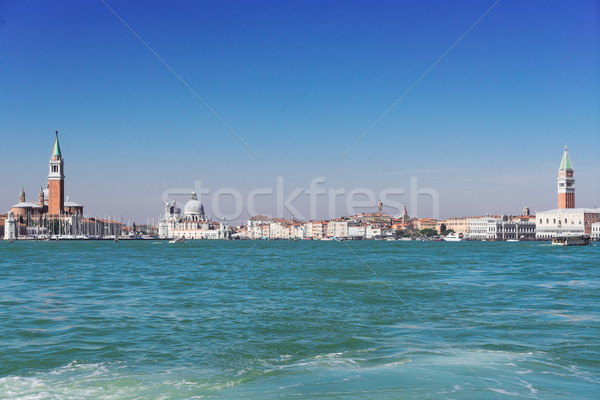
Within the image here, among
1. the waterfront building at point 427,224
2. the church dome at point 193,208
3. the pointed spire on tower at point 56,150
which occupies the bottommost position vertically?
the waterfront building at point 427,224

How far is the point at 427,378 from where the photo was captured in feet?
14.2

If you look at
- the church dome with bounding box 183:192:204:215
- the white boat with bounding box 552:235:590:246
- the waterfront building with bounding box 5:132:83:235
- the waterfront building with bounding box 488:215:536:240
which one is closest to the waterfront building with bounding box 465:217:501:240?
the waterfront building with bounding box 488:215:536:240

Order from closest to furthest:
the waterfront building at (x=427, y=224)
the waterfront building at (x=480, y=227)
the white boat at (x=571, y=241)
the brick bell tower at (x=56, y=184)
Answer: the white boat at (x=571, y=241), the brick bell tower at (x=56, y=184), the waterfront building at (x=480, y=227), the waterfront building at (x=427, y=224)

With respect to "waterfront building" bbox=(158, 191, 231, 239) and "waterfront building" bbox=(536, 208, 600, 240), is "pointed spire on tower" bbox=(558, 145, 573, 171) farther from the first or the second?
"waterfront building" bbox=(158, 191, 231, 239)

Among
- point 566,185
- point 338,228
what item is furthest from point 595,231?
point 338,228

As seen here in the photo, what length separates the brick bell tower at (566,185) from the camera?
2904 inches

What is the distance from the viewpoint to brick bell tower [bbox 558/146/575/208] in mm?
73750

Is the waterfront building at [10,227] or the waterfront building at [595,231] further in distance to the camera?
the waterfront building at [10,227]

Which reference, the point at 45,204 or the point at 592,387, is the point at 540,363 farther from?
the point at 45,204

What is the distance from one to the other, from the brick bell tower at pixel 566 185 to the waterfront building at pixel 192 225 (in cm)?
4982

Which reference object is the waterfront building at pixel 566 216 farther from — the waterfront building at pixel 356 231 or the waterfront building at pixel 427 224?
the waterfront building at pixel 356 231

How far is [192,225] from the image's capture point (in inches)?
3971

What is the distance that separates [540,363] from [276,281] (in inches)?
328

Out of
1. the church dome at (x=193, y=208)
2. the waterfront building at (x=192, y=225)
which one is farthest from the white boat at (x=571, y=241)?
the church dome at (x=193, y=208)
